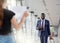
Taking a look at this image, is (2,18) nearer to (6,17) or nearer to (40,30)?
(6,17)

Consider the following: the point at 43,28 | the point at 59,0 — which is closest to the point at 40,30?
the point at 43,28

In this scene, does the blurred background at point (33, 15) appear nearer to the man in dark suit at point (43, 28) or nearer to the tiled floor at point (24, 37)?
the tiled floor at point (24, 37)

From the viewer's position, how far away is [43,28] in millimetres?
3482

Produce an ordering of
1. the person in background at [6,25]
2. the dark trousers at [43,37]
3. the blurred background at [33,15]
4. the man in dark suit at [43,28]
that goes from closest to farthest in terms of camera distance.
A: the person in background at [6,25] < the blurred background at [33,15] < the man in dark suit at [43,28] < the dark trousers at [43,37]

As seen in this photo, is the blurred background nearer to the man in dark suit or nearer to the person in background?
the man in dark suit

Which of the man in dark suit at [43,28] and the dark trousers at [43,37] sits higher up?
the man in dark suit at [43,28]

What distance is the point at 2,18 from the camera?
3.61ft

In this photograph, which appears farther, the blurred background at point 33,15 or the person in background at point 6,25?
the blurred background at point 33,15

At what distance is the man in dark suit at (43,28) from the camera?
340 cm

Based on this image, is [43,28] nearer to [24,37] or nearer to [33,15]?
[24,37]

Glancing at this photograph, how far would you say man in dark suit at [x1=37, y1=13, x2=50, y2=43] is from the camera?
11.1ft

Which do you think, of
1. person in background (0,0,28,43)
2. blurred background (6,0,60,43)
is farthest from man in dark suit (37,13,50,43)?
person in background (0,0,28,43)

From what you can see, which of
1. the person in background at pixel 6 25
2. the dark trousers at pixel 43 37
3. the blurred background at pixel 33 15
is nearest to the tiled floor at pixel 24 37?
the blurred background at pixel 33 15

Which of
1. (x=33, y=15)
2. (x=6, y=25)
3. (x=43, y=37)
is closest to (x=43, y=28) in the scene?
(x=43, y=37)
